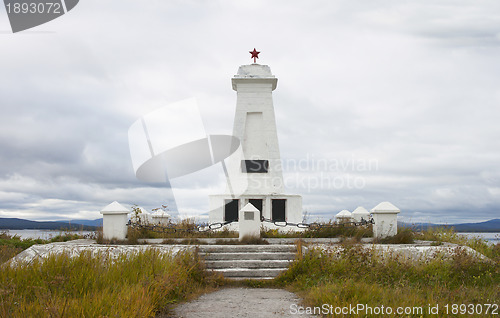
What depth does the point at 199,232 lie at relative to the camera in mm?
15672

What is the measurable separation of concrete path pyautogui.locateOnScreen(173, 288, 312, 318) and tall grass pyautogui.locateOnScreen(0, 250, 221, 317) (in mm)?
423

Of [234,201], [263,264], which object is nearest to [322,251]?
[263,264]

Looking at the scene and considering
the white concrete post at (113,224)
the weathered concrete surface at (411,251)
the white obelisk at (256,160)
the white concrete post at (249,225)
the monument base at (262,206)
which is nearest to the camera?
the weathered concrete surface at (411,251)

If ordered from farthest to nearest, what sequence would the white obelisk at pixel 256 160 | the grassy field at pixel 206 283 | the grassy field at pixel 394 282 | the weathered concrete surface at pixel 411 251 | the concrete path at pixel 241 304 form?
the white obelisk at pixel 256 160 → the weathered concrete surface at pixel 411 251 → the concrete path at pixel 241 304 → the grassy field at pixel 394 282 → the grassy field at pixel 206 283

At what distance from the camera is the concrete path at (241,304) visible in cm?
714

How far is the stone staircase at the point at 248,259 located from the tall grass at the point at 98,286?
1088 millimetres

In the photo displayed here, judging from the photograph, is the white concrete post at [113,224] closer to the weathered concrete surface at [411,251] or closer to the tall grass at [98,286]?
the tall grass at [98,286]

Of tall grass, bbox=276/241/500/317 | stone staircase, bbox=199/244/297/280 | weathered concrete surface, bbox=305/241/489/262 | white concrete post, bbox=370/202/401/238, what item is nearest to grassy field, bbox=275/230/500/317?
tall grass, bbox=276/241/500/317

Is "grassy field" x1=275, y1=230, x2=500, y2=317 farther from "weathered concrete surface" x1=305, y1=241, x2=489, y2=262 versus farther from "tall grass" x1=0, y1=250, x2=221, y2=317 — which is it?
"tall grass" x1=0, y1=250, x2=221, y2=317

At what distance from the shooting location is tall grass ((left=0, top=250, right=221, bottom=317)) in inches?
226

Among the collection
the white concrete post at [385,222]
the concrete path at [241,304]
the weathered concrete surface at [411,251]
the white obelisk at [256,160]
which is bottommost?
the concrete path at [241,304]

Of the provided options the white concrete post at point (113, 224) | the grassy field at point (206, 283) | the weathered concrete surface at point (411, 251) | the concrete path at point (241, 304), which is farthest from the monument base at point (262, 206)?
the concrete path at point (241, 304)

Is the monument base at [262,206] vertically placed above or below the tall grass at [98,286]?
above

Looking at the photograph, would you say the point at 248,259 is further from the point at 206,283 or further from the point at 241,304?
the point at 241,304
